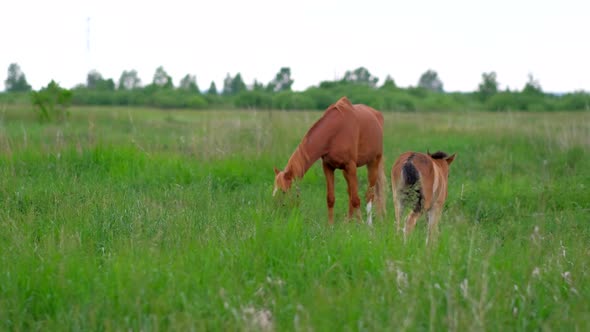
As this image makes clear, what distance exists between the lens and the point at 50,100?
15008mm

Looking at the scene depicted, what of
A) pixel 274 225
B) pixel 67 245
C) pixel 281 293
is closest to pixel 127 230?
pixel 67 245

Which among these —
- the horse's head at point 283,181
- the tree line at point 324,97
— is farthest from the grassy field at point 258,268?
the tree line at point 324,97

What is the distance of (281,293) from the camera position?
11.2 feet

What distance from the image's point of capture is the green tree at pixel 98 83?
1695 inches

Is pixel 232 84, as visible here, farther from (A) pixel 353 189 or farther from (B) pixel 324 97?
(A) pixel 353 189

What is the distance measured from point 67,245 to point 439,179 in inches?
135

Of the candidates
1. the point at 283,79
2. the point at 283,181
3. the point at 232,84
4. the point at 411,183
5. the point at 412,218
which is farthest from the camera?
the point at 232,84

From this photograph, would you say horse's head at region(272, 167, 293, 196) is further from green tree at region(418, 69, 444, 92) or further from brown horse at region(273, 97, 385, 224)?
green tree at region(418, 69, 444, 92)

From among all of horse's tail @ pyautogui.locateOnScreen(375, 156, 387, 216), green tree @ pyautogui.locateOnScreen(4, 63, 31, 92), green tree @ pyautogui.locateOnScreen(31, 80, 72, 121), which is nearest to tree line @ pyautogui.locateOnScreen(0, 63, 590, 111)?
green tree @ pyautogui.locateOnScreen(4, 63, 31, 92)

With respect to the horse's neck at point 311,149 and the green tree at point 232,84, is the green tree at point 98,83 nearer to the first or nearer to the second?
the green tree at point 232,84

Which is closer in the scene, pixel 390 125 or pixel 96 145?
pixel 96 145

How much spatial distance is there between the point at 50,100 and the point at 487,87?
3928 centimetres

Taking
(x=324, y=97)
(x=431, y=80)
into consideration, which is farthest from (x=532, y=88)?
(x=431, y=80)

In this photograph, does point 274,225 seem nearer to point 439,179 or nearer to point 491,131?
point 439,179
